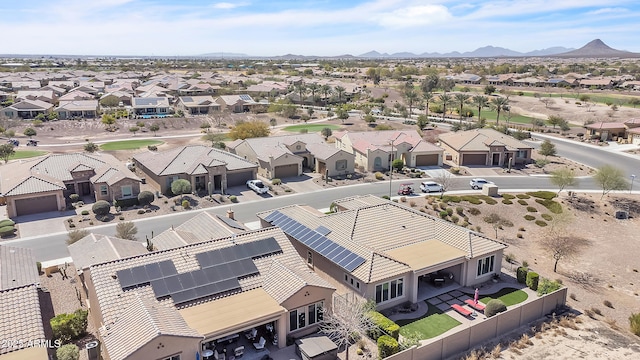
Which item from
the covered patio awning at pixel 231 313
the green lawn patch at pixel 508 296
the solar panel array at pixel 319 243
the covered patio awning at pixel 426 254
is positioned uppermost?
the solar panel array at pixel 319 243

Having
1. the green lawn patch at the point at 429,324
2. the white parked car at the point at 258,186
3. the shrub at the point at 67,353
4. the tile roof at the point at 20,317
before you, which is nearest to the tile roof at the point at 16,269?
the tile roof at the point at 20,317

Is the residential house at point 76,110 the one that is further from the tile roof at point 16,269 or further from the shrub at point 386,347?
the shrub at point 386,347

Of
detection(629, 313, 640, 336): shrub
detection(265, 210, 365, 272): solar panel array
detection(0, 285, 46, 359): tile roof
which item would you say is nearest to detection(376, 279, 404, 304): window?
detection(265, 210, 365, 272): solar panel array

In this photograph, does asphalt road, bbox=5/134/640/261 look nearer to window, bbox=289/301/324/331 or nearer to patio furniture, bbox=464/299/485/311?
window, bbox=289/301/324/331

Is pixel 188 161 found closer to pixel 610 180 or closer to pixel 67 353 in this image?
pixel 67 353

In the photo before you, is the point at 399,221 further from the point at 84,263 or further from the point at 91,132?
the point at 91,132

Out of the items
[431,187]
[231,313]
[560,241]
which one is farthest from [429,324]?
[431,187]

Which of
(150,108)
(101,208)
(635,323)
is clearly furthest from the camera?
(150,108)
